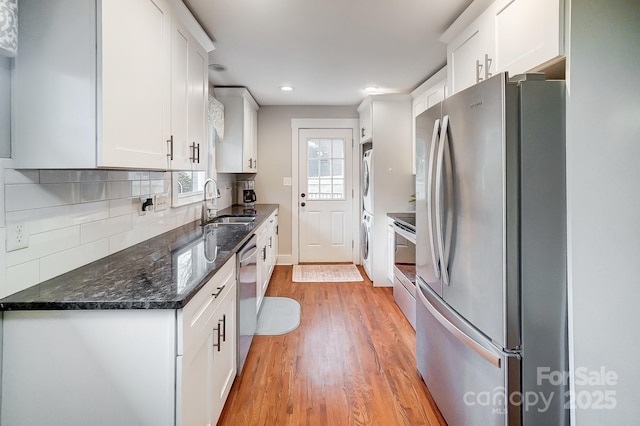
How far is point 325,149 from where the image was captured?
536 cm

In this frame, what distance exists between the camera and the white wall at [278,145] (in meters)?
5.27

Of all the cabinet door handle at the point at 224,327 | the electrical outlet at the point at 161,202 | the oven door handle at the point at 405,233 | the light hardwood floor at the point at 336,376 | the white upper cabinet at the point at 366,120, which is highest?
the white upper cabinet at the point at 366,120

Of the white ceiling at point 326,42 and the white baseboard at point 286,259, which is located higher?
the white ceiling at point 326,42

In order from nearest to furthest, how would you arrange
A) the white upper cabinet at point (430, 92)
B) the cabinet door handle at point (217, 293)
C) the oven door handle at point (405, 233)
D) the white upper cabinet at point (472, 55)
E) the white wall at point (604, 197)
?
1. the white wall at point (604, 197)
2. the cabinet door handle at point (217, 293)
3. the white upper cabinet at point (472, 55)
4. the oven door handle at point (405, 233)
5. the white upper cabinet at point (430, 92)

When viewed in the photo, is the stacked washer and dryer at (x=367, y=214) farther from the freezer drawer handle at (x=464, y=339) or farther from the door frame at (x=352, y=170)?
the freezer drawer handle at (x=464, y=339)

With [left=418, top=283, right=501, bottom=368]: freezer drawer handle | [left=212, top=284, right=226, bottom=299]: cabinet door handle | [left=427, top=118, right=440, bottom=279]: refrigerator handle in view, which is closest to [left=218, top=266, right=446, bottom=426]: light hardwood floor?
[left=418, top=283, right=501, bottom=368]: freezer drawer handle

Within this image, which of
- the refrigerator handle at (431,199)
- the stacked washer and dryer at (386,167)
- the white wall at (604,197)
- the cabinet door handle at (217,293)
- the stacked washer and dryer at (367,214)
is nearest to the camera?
the white wall at (604,197)

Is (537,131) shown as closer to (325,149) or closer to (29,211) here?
(29,211)

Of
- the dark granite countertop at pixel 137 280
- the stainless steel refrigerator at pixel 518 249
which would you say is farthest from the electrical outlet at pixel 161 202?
the stainless steel refrigerator at pixel 518 249

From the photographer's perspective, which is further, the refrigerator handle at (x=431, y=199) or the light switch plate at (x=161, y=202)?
the light switch plate at (x=161, y=202)

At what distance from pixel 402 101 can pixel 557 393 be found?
11.7 ft

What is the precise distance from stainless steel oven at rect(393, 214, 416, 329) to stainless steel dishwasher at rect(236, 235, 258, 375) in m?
1.33

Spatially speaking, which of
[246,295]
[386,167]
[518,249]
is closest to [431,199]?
[518,249]

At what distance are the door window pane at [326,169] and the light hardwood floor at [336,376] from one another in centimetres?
219
